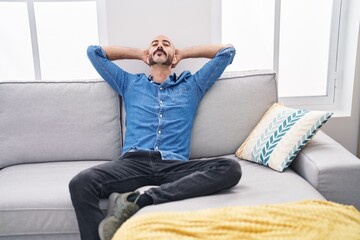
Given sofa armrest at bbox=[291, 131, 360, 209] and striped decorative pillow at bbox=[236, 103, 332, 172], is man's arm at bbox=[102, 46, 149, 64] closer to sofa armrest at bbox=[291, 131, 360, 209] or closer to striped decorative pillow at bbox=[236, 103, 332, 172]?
striped decorative pillow at bbox=[236, 103, 332, 172]

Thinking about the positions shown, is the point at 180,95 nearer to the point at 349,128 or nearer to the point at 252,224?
the point at 252,224

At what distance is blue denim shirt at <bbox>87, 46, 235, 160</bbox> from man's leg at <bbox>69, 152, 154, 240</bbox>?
0.15 metres

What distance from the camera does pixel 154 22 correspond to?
2.39 metres

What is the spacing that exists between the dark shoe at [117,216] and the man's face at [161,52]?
840 millimetres

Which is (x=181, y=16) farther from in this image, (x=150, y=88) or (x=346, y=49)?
(x=346, y=49)

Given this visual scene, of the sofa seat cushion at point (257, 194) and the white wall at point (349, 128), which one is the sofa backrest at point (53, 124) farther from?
the white wall at point (349, 128)

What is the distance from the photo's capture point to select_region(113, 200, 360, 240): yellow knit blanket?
4.16ft

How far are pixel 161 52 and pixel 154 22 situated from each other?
13.3 inches

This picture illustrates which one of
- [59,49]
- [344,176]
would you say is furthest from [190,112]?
[59,49]

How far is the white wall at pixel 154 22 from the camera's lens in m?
2.36

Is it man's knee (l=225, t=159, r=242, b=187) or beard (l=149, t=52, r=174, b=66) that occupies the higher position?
beard (l=149, t=52, r=174, b=66)

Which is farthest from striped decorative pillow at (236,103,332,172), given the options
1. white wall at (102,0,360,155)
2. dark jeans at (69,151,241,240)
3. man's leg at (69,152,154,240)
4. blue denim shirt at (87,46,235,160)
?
white wall at (102,0,360,155)

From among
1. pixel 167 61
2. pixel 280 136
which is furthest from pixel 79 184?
pixel 280 136

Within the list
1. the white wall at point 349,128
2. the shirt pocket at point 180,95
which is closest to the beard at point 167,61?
the shirt pocket at point 180,95
